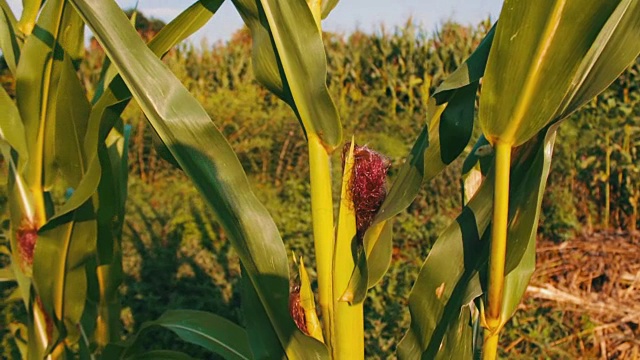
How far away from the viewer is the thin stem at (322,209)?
3.39 feet

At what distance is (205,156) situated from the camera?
1026mm

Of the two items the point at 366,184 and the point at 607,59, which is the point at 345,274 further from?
the point at 607,59

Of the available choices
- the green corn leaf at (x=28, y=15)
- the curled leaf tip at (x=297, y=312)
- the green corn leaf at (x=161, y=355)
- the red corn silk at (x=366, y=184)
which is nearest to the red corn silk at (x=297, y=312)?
the curled leaf tip at (x=297, y=312)

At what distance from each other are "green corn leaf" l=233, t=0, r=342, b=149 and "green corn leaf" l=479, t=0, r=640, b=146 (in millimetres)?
212

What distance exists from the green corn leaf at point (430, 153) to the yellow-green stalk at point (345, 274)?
0.02 m

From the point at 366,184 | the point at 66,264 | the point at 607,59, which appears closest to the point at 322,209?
the point at 366,184

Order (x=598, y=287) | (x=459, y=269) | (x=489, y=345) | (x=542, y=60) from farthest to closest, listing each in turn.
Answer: (x=598, y=287) → (x=459, y=269) → (x=489, y=345) → (x=542, y=60)

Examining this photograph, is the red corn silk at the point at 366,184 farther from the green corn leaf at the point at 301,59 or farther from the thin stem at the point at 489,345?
the thin stem at the point at 489,345

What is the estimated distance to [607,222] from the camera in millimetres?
4457

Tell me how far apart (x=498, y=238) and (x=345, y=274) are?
23 cm

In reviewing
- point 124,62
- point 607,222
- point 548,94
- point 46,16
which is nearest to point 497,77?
point 548,94

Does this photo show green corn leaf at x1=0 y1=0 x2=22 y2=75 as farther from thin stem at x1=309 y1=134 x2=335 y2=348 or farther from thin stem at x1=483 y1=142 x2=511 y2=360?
thin stem at x1=483 y1=142 x2=511 y2=360

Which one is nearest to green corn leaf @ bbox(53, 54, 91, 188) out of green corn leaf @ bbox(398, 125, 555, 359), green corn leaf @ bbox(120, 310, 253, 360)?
green corn leaf @ bbox(120, 310, 253, 360)

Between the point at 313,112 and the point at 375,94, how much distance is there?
6.05 metres
